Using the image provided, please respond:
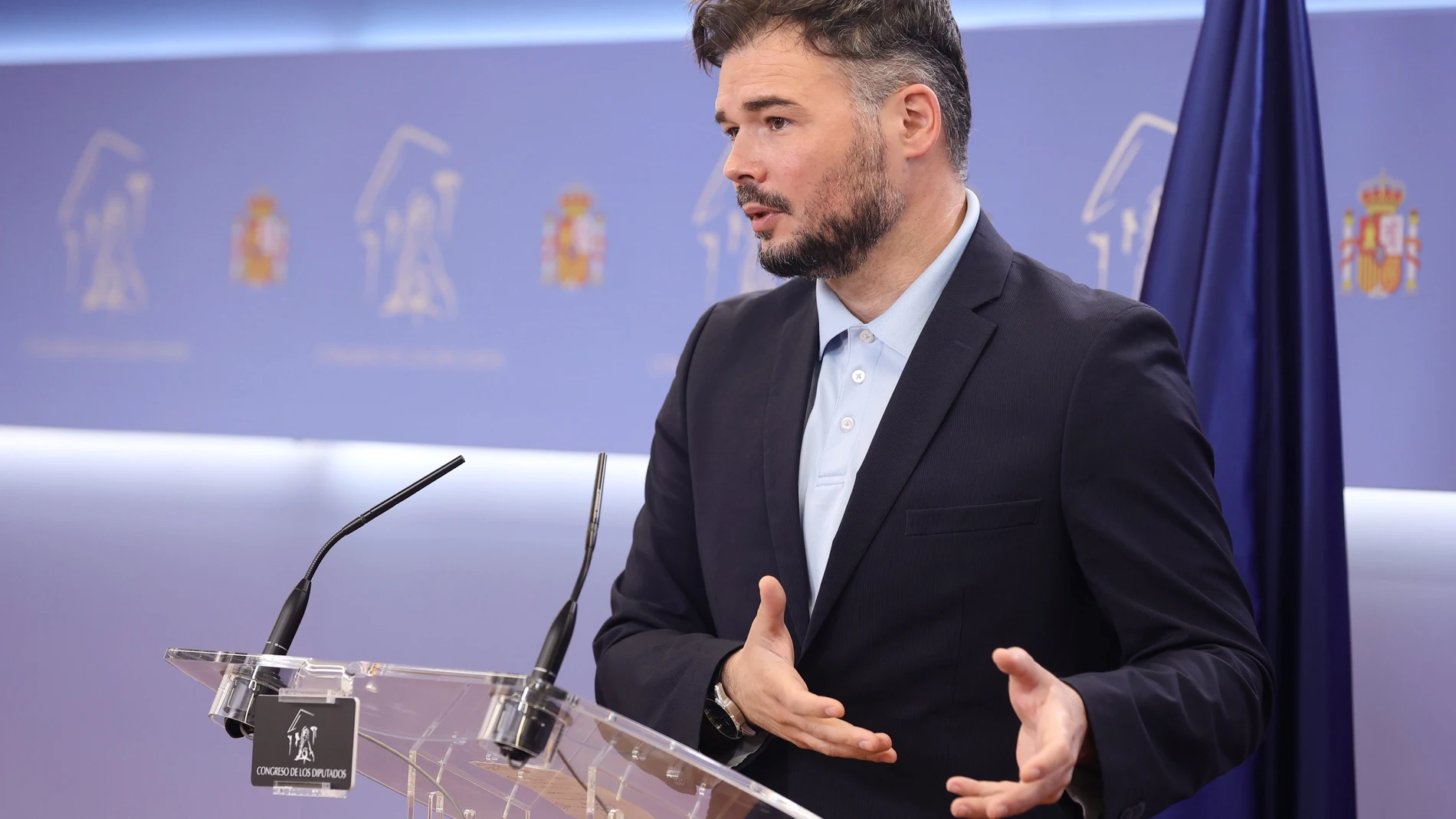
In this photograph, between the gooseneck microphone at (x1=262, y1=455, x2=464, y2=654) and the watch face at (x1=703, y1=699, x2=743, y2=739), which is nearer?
the gooseneck microphone at (x1=262, y1=455, x2=464, y2=654)

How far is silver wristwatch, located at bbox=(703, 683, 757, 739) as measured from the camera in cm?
125

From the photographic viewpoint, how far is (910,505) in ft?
4.12

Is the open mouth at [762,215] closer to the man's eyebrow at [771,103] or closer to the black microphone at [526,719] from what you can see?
the man's eyebrow at [771,103]

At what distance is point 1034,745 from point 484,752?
0.45 m

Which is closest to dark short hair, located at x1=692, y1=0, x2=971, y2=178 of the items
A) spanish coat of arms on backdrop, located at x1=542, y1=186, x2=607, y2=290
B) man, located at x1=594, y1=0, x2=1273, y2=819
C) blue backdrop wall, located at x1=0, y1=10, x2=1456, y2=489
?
man, located at x1=594, y1=0, x2=1273, y2=819

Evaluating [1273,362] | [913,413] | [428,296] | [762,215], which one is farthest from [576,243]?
[913,413]

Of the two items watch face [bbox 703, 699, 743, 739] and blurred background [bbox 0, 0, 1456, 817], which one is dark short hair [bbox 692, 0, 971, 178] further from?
blurred background [bbox 0, 0, 1456, 817]

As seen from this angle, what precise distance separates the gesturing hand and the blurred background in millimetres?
2227

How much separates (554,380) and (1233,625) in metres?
4.07

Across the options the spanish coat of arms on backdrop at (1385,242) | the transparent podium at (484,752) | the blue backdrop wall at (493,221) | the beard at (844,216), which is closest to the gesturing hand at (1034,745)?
the transparent podium at (484,752)

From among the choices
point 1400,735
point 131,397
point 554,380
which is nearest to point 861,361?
point 1400,735

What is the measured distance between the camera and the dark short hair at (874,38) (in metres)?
1.38

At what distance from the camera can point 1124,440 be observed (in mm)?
1222

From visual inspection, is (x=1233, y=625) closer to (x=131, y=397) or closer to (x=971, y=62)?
(x=971, y=62)
